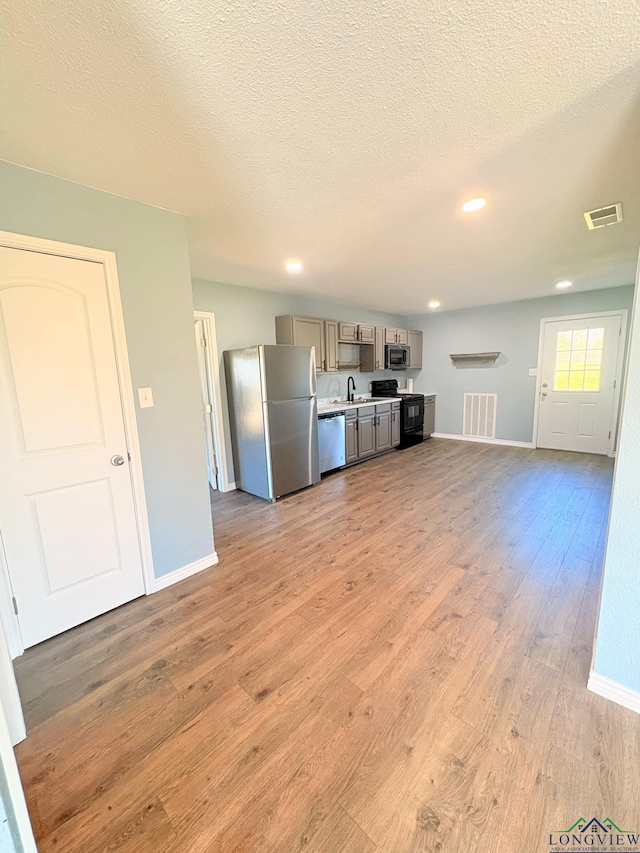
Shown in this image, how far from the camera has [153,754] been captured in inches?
50.0

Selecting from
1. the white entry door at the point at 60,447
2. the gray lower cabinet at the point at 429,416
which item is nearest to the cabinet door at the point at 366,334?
the gray lower cabinet at the point at 429,416

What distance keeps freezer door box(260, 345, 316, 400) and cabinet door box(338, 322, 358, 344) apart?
3.79ft

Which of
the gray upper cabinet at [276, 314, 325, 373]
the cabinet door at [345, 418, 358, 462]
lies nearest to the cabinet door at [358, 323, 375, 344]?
the gray upper cabinet at [276, 314, 325, 373]

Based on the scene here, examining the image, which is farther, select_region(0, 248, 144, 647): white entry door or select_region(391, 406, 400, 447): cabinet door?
select_region(391, 406, 400, 447): cabinet door

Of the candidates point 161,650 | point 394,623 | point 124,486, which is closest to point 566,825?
point 394,623

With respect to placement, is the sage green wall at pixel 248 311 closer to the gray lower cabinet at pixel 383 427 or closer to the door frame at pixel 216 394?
the door frame at pixel 216 394

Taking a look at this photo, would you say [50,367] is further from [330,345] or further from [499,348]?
[499,348]

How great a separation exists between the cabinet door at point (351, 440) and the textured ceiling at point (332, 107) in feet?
8.99

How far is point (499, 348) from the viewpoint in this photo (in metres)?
5.80

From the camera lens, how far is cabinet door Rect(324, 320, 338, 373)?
185 inches

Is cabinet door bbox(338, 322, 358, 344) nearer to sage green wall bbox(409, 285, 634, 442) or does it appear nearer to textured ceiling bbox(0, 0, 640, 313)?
sage green wall bbox(409, 285, 634, 442)

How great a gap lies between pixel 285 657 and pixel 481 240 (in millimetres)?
3325

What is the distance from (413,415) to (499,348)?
1885 mm

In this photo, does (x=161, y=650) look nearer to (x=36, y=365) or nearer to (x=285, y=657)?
(x=285, y=657)
